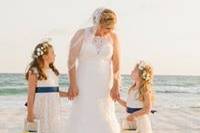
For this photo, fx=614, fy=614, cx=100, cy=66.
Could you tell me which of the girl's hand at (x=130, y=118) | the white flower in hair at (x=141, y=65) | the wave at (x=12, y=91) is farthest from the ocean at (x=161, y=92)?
the girl's hand at (x=130, y=118)

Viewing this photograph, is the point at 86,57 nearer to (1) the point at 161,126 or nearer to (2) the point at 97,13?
(2) the point at 97,13

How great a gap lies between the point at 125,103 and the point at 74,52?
127cm

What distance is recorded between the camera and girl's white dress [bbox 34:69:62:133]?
7.89 meters

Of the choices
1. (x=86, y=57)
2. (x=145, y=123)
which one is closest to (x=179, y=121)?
(x=145, y=123)

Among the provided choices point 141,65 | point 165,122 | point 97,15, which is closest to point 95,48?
point 97,15

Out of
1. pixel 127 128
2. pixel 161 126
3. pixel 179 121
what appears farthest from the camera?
pixel 179 121

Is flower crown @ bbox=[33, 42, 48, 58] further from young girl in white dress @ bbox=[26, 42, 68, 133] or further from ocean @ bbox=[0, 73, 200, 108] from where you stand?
ocean @ bbox=[0, 73, 200, 108]

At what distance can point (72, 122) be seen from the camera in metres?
7.75

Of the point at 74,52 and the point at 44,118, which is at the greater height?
the point at 74,52

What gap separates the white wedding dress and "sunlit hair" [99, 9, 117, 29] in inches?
9.9

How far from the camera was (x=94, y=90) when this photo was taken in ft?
25.2

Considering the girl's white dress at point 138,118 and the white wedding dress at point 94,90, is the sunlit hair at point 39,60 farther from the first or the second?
the girl's white dress at point 138,118

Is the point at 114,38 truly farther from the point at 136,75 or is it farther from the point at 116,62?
the point at 136,75

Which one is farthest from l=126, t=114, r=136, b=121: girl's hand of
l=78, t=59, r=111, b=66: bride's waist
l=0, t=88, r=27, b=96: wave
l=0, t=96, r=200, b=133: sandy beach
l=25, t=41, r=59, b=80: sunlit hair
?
l=0, t=88, r=27, b=96: wave
